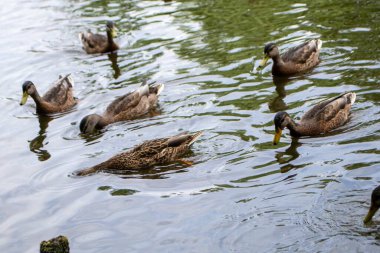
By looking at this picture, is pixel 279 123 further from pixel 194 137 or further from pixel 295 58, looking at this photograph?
pixel 295 58

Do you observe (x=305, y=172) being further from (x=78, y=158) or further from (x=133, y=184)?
(x=78, y=158)

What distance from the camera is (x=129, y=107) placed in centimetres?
1285

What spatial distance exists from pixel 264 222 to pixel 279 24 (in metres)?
8.58

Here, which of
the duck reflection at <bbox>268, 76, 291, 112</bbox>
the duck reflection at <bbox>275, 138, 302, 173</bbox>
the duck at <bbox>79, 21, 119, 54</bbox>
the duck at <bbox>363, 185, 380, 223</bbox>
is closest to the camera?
the duck at <bbox>363, 185, 380, 223</bbox>

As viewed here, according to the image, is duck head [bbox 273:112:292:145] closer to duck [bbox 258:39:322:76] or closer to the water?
the water

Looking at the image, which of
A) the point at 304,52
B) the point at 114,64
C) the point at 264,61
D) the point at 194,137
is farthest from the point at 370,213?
the point at 114,64

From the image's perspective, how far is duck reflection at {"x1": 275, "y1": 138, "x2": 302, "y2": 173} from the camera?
390 inches

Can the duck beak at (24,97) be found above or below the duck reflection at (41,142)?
above

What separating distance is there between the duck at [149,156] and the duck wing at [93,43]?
650 centimetres

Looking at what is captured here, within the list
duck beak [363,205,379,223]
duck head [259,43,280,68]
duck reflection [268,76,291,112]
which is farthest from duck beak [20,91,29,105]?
duck beak [363,205,379,223]

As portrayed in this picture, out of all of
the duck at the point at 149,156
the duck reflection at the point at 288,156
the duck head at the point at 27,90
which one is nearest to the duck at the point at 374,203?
the duck reflection at the point at 288,156

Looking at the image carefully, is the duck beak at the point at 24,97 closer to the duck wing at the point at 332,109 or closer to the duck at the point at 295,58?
the duck at the point at 295,58

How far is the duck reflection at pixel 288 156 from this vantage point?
9911 millimetres

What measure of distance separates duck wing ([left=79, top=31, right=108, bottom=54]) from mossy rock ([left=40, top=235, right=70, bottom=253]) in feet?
31.0
